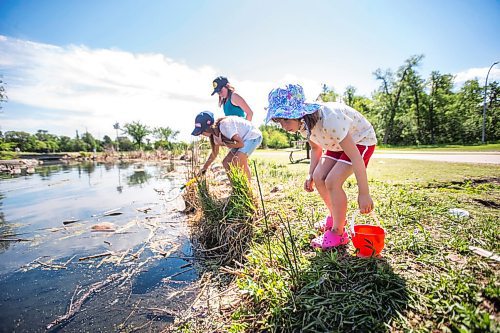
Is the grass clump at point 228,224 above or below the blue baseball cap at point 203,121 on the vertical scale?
below

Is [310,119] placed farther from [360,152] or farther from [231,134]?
[231,134]

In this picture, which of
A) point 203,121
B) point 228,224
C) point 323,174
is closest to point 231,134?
point 203,121

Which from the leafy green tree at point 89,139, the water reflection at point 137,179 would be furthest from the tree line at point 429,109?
the leafy green tree at point 89,139

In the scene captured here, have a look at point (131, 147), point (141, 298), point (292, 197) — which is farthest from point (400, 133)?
point (131, 147)

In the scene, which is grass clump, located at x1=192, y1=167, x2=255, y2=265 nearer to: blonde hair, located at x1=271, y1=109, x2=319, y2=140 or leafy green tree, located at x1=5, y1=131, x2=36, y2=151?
blonde hair, located at x1=271, y1=109, x2=319, y2=140

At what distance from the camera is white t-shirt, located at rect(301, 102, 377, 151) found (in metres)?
1.83

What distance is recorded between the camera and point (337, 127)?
5.98 feet

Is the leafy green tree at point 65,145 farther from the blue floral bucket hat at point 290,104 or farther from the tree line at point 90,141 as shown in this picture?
the blue floral bucket hat at point 290,104

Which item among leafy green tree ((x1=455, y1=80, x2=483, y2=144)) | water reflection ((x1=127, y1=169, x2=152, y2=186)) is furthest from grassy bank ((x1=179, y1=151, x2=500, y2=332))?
leafy green tree ((x1=455, y1=80, x2=483, y2=144))

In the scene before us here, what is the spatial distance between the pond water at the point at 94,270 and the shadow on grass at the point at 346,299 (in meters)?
0.92

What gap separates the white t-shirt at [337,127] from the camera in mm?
1835

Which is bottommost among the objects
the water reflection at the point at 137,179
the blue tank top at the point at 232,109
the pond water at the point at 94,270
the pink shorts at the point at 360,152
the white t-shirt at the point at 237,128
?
the pond water at the point at 94,270

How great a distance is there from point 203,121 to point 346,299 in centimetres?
289

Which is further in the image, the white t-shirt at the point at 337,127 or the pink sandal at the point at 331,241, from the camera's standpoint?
the pink sandal at the point at 331,241
